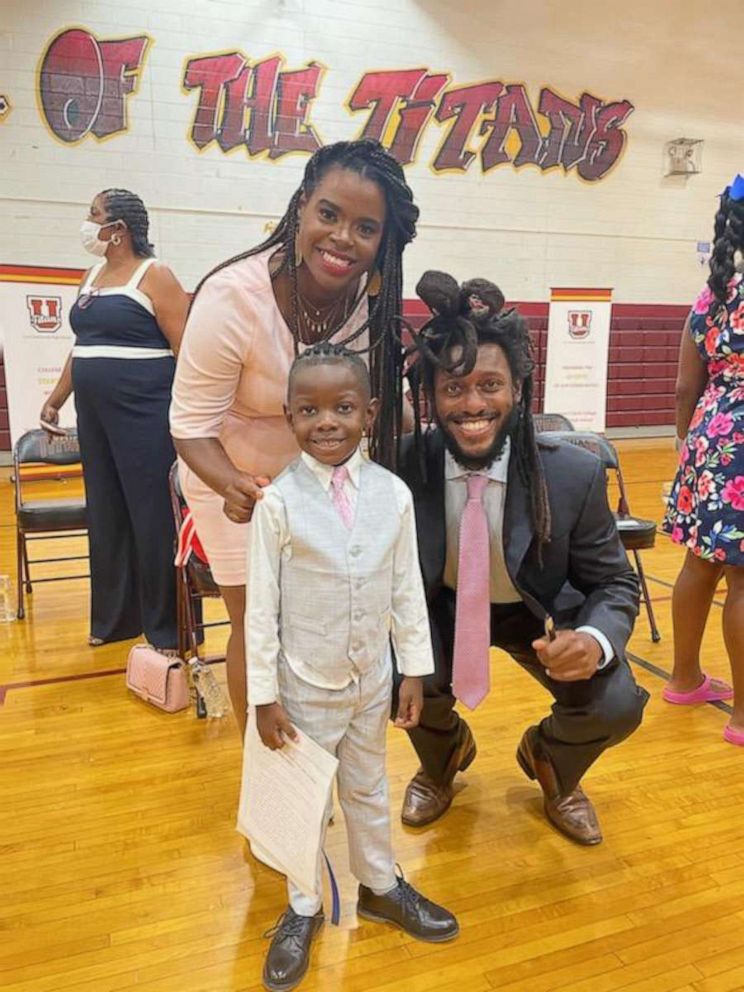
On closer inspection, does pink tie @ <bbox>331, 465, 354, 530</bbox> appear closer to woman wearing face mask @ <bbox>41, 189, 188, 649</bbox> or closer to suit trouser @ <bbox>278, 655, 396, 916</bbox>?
suit trouser @ <bbox>278, 655, 396, 916</bbox>

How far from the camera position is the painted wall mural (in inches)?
249

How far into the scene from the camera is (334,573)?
140 centimetres

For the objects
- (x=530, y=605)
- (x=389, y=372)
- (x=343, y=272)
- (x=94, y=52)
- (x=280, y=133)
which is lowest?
(x=530, y=605)

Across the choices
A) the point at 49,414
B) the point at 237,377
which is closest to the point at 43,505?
the point at 49,414

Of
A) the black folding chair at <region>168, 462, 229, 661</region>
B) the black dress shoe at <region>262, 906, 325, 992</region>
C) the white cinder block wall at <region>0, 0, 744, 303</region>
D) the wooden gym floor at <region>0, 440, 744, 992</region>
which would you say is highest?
the white cinder block wall at <region>0, 0, 744, 303</region>

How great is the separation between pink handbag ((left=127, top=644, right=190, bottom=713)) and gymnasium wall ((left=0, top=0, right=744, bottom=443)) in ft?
16.1

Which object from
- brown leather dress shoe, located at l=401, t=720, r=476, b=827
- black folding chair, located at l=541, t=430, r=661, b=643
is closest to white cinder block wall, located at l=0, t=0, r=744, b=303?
black folding chair, located at l=541, t=430, r=661, b=643

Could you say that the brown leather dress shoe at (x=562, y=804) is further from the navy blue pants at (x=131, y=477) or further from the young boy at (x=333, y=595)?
the navy blue pants at (x=131, y=477)

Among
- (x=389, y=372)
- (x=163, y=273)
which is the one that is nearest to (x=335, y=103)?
(x=163, y=273)

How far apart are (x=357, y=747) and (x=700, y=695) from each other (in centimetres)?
174

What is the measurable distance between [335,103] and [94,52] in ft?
6.89

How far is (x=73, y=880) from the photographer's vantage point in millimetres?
1847

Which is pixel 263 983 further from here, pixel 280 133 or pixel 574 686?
pixel 280 133

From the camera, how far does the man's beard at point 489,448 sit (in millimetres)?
1731
